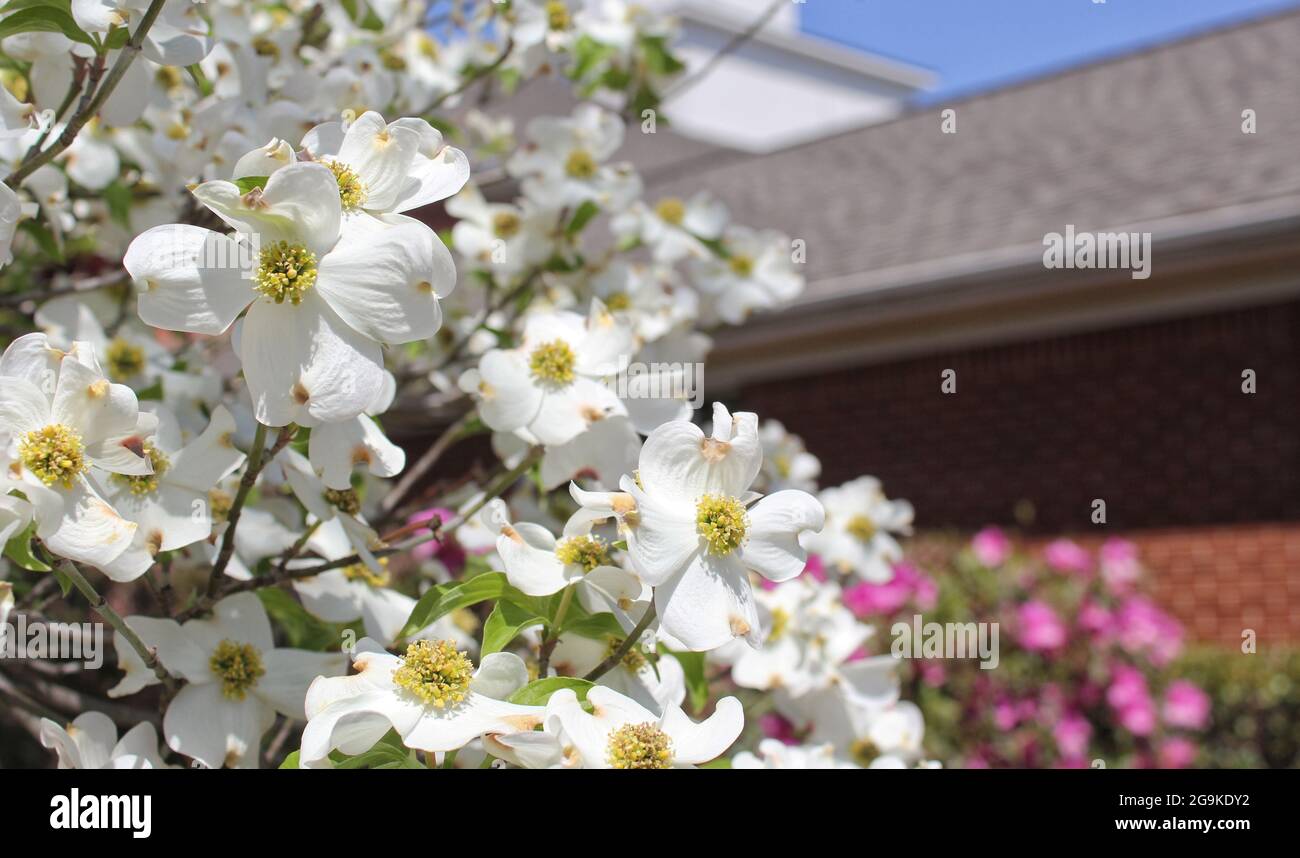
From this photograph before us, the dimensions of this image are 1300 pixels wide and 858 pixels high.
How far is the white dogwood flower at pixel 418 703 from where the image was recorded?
0.96 metres

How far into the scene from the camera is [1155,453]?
5617mm

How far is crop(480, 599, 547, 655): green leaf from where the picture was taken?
107cm

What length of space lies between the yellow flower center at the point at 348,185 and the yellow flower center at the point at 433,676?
1.23ft

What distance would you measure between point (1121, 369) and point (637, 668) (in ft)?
16.6

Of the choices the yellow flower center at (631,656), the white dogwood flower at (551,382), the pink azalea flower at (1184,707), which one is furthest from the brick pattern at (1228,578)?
the yellow flower center at (631,656)

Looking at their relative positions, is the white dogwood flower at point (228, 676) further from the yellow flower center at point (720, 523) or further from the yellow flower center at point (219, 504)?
the yellow flower center at point (720, 523)

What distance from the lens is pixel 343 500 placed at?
1295mm

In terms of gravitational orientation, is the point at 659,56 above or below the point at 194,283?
above

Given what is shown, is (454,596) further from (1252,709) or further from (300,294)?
(1252,709)

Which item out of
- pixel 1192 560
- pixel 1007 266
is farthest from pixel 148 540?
pixel 1192 560

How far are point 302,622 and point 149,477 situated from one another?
27cm

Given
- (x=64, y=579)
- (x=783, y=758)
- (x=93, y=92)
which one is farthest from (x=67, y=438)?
(x=783, y=758)
